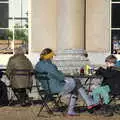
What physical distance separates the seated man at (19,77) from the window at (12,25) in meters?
→ 3.24

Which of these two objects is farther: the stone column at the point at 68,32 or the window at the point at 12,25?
the window at the point at 12,25

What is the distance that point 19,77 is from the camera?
11039 millimetres

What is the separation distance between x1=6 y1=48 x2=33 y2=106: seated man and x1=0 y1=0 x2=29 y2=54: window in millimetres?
3240

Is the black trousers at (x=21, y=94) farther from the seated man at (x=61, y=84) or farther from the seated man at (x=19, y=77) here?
the seated man at (x=61, y=84)

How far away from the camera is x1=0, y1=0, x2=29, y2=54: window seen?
48.0 ft

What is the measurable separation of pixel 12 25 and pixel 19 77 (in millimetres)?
3843

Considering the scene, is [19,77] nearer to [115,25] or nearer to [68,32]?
[68,32]

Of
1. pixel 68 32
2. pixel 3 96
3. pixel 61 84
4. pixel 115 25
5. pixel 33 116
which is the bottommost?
pixel 33 116

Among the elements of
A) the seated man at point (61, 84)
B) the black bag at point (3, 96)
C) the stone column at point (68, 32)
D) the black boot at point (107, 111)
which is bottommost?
the black boot at point (107, 111)

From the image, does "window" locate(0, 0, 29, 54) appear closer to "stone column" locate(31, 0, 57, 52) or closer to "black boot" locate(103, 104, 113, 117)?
"stone column" locate(31, 0, 57, 52)

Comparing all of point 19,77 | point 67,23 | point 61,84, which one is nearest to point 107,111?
point 61,84

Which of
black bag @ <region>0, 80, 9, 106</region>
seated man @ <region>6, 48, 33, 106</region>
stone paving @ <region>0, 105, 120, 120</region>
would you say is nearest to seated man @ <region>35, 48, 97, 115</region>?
stone paving @ <region>0, 105, 120, 120</region>

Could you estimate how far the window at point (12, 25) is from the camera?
575 inches

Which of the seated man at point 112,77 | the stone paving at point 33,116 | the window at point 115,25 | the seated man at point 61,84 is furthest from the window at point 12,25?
the seated man at point 112,77
